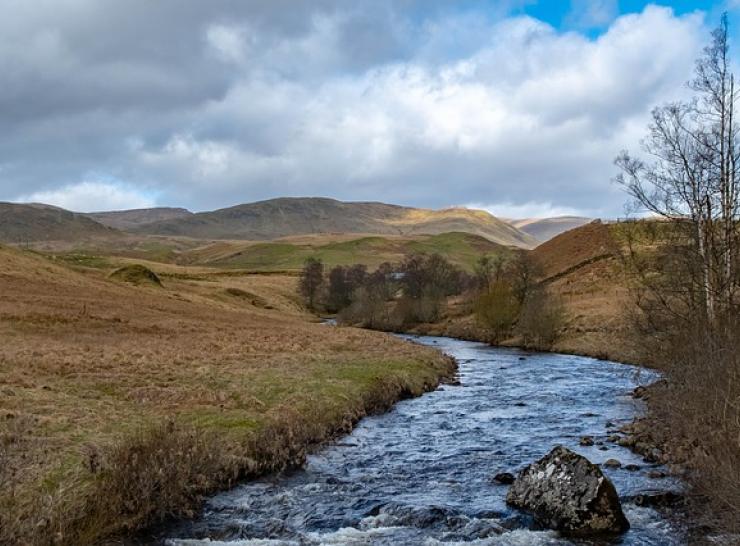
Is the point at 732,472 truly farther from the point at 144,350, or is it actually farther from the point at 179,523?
the point at 144,350

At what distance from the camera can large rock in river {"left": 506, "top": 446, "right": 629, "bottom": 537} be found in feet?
45.5

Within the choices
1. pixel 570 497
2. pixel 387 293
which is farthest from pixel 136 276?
pixel 570 497

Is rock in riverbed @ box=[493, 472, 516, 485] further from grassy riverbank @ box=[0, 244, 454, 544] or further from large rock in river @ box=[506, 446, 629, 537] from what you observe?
grassy riverbank @ box=[0, 244, 454, 544]

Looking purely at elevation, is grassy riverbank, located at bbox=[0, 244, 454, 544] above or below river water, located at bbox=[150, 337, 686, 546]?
above

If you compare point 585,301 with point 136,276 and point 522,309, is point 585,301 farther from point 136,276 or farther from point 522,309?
point 136,276

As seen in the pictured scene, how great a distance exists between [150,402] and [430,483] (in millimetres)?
10498

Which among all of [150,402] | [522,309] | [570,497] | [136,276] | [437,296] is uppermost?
[437,296]

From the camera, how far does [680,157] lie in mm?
26016

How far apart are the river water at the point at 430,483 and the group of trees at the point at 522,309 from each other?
26.4 meters

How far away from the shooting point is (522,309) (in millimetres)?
62469

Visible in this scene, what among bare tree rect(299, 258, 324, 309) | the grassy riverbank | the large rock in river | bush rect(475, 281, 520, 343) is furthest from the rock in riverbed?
bare tree rect(299, 258, 324, 309)

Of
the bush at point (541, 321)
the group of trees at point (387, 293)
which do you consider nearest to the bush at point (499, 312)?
the bush at point (541, 321)

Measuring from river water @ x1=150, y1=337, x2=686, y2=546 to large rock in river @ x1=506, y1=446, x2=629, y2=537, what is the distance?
→ 371mm

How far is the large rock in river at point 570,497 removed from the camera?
45.5ft
